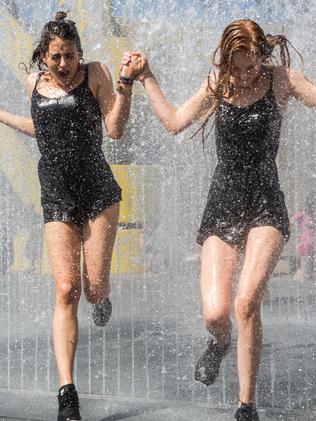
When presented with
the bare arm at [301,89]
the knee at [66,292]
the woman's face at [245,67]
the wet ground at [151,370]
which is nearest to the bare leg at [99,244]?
the knee at [66,292]

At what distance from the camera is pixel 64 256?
416cm

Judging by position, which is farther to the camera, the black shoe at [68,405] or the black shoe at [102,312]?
the black shoe at [102,312]

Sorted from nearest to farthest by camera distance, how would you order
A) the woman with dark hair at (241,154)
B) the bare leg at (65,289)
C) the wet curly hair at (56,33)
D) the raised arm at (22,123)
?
the woman with dark hair at (241,154) < the bare leg at (65,289) < the wet curly hair at (56,33) < the raised arm at (22,123)

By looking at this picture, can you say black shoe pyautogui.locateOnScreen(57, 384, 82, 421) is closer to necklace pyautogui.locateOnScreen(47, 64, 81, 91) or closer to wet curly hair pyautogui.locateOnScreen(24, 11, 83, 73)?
necklace pyautogui.locateOnScreen(47, 64, 81, 91)

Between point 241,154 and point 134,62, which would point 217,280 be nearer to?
point 241,154

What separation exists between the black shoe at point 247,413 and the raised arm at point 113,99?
3.98 ft

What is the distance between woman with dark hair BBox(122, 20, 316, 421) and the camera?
3.84m

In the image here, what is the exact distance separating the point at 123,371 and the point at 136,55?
207 centimetres

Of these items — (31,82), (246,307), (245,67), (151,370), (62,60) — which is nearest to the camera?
(246,307)

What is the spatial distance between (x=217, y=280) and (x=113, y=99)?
913 millimetres

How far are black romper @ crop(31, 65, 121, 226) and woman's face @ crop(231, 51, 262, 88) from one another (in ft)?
2.23

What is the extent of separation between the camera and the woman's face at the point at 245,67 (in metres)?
3.85

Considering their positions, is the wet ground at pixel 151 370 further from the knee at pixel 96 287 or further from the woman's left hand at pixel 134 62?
the woman's left hand at pixel 134 62

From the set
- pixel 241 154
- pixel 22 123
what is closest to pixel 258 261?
pixel 241 154
